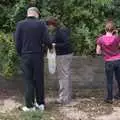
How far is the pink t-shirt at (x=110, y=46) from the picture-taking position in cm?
874

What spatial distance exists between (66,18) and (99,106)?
92.3 inches

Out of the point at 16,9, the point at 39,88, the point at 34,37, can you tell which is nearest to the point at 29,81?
the point at 39,88

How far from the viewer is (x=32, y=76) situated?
834 cm

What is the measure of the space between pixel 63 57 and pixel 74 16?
168 cm

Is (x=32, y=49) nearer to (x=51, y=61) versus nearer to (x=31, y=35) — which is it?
(x=31, y=35)

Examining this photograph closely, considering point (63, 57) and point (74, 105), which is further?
point (74, 105)

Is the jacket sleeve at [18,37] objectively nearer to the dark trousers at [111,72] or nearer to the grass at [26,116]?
the grass at [26,116]

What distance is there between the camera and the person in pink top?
8758mm

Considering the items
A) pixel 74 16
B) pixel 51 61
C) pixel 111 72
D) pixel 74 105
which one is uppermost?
pixel 74 16

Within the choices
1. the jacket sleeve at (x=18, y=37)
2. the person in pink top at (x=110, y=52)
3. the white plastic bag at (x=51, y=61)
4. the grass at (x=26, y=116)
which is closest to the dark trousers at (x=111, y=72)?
the person in pink top at (x=110, y=52)

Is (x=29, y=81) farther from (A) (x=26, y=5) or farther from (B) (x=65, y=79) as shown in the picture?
(A) (x=26, y=5)

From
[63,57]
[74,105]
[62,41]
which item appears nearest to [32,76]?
[63,57]

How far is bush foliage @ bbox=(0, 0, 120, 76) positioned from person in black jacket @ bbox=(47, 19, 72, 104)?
825 millimetres

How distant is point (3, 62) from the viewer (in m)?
9.41
